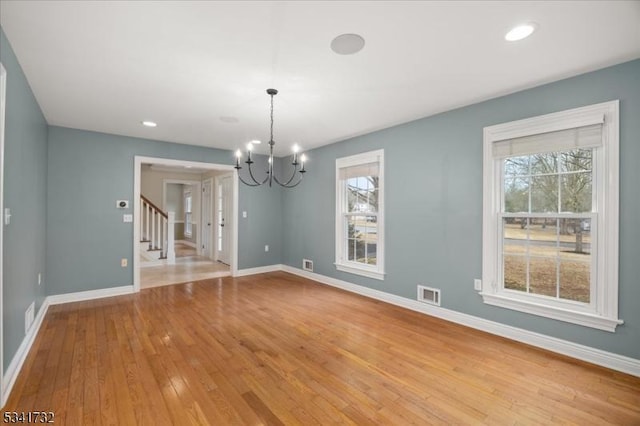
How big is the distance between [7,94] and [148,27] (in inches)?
48.6

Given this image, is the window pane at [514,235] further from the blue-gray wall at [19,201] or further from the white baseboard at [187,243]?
the white baseboard at [187,243]

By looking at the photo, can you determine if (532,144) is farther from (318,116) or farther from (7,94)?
(7,94)

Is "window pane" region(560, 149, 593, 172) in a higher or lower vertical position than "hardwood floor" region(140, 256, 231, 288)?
higher

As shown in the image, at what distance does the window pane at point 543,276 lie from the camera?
9.64ft

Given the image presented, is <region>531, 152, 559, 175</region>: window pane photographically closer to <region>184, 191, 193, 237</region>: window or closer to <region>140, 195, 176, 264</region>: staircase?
<region>140, 195, 176, 264</region>: staircase

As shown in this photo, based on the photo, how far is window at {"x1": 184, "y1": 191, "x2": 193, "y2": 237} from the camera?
1095cm

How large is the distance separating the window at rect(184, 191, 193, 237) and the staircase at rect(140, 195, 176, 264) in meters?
3.36

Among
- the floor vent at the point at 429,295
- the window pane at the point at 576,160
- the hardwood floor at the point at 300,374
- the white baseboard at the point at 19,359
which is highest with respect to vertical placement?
the window pane at the point at 576,160

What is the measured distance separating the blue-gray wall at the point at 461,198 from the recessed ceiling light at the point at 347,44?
1.86 m

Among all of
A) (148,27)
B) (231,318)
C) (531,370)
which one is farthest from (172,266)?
(531,370)

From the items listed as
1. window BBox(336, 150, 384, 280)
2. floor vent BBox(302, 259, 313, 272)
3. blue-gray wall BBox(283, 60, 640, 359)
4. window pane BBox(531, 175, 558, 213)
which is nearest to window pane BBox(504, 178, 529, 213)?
window pane BBox(531, 175, 558, 213)

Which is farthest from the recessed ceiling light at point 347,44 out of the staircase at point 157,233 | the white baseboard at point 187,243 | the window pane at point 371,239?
the white baseboard at point 187,243

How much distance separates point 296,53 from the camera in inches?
91.9

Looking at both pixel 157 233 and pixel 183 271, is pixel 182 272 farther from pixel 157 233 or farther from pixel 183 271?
pixel 157 233
